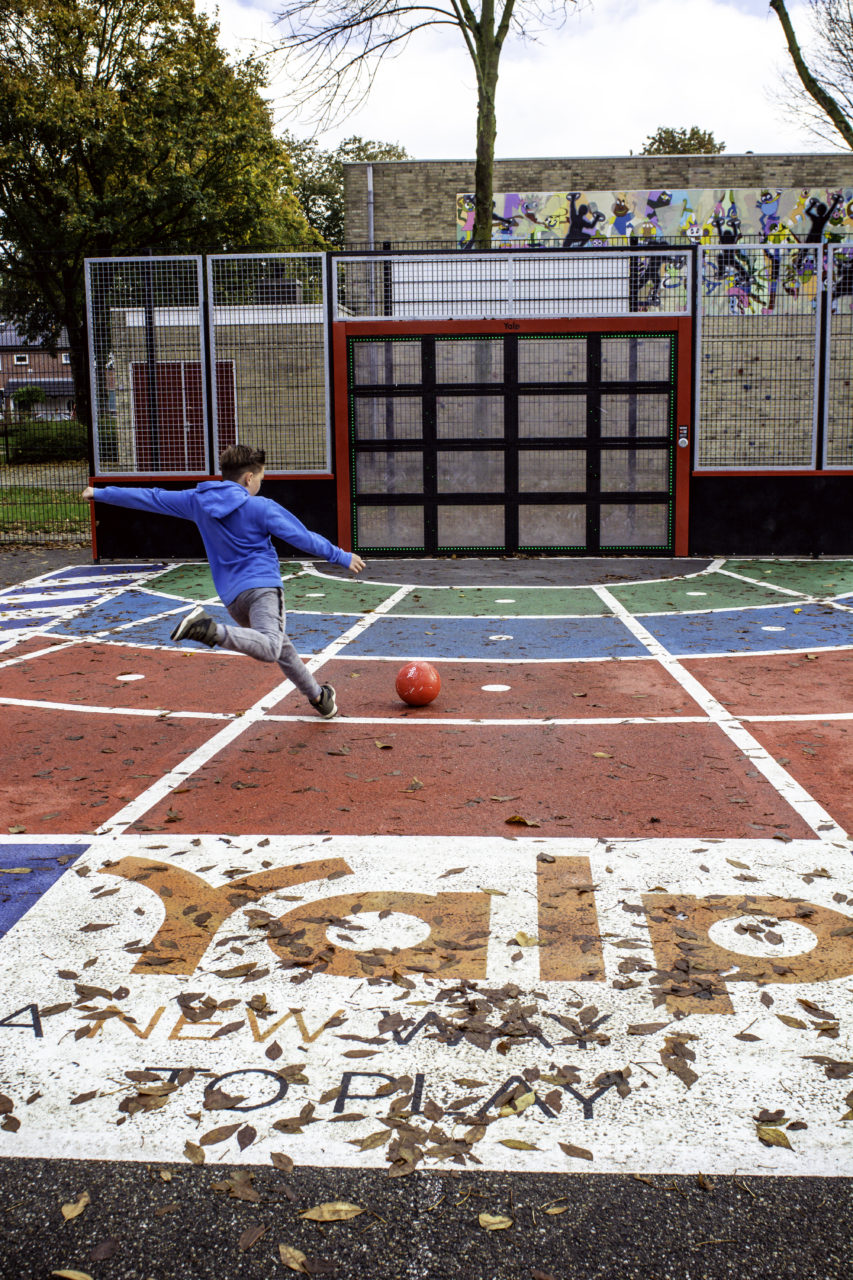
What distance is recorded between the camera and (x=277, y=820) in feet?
18.7

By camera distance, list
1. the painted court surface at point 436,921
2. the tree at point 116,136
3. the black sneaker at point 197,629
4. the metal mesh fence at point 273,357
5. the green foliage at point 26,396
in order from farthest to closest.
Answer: the tree at point 116,136
the green foliage at point 26,396
the metal mesh fence at point 273,357
the black sneaker at point 197,629
the painted court surface at point 436,921

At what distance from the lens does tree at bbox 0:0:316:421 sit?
32.0m

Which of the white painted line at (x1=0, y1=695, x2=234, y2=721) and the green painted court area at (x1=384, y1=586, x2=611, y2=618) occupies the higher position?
the green painted court area at (x1=384, y1=586, x2=611, y2=618)

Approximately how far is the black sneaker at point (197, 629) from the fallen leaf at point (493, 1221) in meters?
4.10

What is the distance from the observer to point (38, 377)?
18.6 meters

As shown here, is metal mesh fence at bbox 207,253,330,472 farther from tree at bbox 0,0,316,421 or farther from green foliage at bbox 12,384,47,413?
tree at bbox 0,0,316,421

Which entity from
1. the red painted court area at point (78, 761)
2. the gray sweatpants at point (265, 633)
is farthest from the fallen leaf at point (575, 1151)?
the gray sweatpants at point (265, 633)

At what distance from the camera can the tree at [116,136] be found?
3197 cm

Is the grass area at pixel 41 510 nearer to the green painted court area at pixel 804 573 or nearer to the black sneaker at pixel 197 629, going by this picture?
the green painted court area at pixel 804 573

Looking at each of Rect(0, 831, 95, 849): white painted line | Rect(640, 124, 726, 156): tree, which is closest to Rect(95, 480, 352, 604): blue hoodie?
Rect(0, 831, 95, 849): white painted line

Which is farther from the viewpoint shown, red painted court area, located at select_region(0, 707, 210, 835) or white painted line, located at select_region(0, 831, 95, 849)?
red painted court area, located at select_region(0, 707, 210, 835)

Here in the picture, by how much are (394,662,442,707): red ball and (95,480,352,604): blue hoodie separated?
1233 millimetres

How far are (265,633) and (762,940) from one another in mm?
3867

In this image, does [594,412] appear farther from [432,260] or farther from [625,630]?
[625,630]
